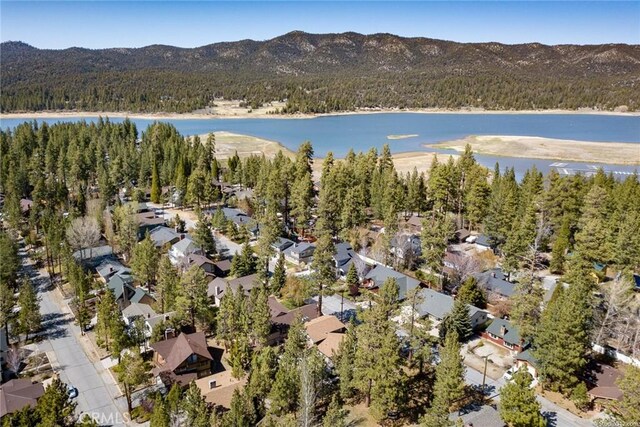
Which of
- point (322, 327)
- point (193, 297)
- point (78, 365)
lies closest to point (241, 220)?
point (193, 297)

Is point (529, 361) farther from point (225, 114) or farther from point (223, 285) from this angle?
point (225, 114)

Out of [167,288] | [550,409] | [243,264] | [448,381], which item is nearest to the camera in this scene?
[448,381]

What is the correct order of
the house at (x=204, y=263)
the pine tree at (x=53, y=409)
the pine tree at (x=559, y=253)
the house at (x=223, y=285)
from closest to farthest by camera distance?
the pine tree at (x=53, y=409) < the house at (x=223, y=285) < the house at (x=204, y=263) < the pine tree at (x=559, y=253)

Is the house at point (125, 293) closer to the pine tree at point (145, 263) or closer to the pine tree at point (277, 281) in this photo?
the pine tree at point (145, 263)

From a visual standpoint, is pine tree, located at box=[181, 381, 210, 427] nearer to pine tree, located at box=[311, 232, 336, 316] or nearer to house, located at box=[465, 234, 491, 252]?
pine tree, located at box=[311, 232, 336, 316]

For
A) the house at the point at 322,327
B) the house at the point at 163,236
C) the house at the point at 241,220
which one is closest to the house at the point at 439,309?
the house at the point at 322,327

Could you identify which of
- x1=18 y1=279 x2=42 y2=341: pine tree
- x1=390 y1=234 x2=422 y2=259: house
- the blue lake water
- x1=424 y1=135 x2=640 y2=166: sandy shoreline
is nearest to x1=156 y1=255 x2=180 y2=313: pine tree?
x1=18 y1=279 x2=42 y2=341: pine tree
